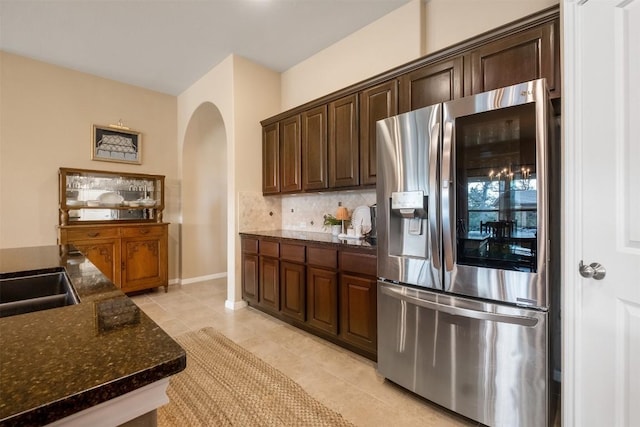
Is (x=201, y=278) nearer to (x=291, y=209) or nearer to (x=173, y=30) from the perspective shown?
(x=291, y=209)

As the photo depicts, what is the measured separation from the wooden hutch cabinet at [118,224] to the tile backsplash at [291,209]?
1.45 metres

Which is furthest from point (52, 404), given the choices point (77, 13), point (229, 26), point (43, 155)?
point (43, 155)

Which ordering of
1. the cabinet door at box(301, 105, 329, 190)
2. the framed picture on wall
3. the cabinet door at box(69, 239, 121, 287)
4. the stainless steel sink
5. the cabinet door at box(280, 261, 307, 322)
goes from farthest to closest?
the framed picture on wall
the cabinet door at box(69, 239, 121, 287)
the cabinet door at box(301, 105, 329, 190)
the cabinet door at box(280, 261, 307, 322)
the stainless steel sink

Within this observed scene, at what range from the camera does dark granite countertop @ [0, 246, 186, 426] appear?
0.44m

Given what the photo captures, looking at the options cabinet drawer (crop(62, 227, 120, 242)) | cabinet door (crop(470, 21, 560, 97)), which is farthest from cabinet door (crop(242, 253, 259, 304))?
cabinet door (crop(470, 21, 560, 97))

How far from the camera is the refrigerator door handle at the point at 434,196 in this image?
5.71ft

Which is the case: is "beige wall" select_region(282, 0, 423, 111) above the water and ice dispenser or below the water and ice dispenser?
above

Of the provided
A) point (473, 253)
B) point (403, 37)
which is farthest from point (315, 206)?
point (473, 253)

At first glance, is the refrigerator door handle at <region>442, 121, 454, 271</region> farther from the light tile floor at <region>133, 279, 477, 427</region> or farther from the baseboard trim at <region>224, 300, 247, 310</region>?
the baseboard trim at <region>224, 300, 247, 310</region>

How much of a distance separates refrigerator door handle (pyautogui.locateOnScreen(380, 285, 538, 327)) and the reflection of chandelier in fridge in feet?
2.31

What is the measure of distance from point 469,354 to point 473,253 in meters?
0.55

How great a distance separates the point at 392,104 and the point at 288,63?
198 centimetres

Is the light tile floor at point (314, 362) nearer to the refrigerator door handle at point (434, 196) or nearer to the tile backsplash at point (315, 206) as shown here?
the refrigerator door handle at point (434, 196)

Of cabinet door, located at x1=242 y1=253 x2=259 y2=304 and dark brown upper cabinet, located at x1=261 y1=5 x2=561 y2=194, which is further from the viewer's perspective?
cabinet door, located at x1=242 y1=253 x2=259 y2=304
